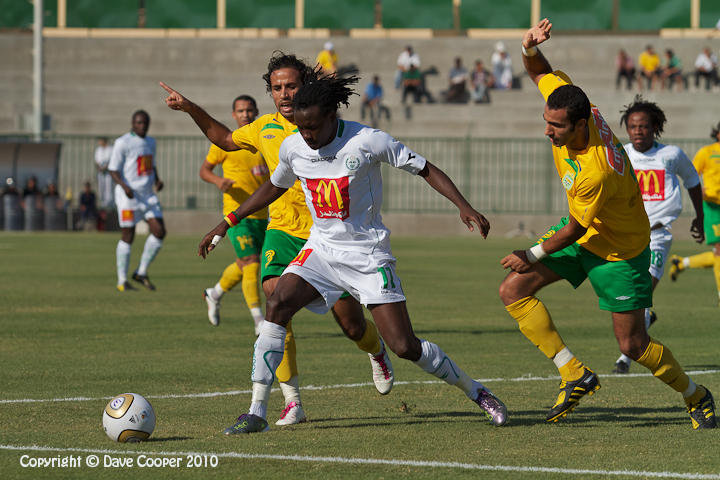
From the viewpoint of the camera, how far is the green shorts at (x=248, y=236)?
12.6m

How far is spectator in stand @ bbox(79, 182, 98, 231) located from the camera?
113 ft

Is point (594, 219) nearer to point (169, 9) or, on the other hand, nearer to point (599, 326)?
point (599, 326)

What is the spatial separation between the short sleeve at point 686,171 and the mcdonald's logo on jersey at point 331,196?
15.7ft

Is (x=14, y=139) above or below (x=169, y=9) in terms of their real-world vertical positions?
below

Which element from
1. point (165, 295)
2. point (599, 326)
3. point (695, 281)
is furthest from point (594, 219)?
point (695, 281)

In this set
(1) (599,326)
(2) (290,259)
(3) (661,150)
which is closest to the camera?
(2) (290,259)

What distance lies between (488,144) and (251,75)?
10.2 metres

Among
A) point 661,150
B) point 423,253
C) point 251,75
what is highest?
point 251,75

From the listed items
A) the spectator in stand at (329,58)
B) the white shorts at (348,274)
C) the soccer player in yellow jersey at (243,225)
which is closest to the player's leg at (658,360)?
the white shorts at (348,274)

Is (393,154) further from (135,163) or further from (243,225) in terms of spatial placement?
(135,163)

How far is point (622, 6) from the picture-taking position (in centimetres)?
4506

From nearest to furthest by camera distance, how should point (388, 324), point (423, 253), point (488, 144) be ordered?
point (388, 324)
point (423, 253)
point (488, 144)

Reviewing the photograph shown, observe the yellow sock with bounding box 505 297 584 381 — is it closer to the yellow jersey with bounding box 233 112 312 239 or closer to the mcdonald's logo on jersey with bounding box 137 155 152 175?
the yellow jersey with bounding box 233 112 312 239

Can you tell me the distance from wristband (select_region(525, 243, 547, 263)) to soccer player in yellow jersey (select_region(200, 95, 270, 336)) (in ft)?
17.2
